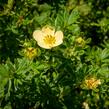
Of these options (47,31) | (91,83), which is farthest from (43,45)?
(91,83)

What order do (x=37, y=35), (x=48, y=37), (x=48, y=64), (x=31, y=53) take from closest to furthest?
(x=31, y=53) < (x=48, y=64) < (x=37, y=35) < (x=48, y=37)

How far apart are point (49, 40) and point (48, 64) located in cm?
25

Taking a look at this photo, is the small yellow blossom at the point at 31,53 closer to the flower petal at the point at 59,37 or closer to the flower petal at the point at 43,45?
the flower petal at the point at 43,45

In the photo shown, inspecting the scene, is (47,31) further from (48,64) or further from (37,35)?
(48,64)

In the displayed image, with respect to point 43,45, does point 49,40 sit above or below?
above

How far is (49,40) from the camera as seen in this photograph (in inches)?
123

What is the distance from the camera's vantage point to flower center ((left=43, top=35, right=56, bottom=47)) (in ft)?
9.84

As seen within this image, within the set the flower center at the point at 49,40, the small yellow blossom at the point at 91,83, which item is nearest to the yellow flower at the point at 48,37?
the flower center at the point at 49,40

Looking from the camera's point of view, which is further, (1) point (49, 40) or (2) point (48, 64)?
(1) point (49, 40)

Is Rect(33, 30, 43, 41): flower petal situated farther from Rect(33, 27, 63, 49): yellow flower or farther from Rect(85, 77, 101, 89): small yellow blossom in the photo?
Rect(85, 77, 101, 89): small yellow blossom

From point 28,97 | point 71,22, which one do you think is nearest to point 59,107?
point 28,97

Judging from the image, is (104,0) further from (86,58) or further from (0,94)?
(0,94)

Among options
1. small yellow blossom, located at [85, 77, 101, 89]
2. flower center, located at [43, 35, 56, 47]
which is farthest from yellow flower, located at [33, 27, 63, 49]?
small yellow blossom, located at [85, 77, 101, 89]

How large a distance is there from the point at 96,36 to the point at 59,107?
4.72 feet
